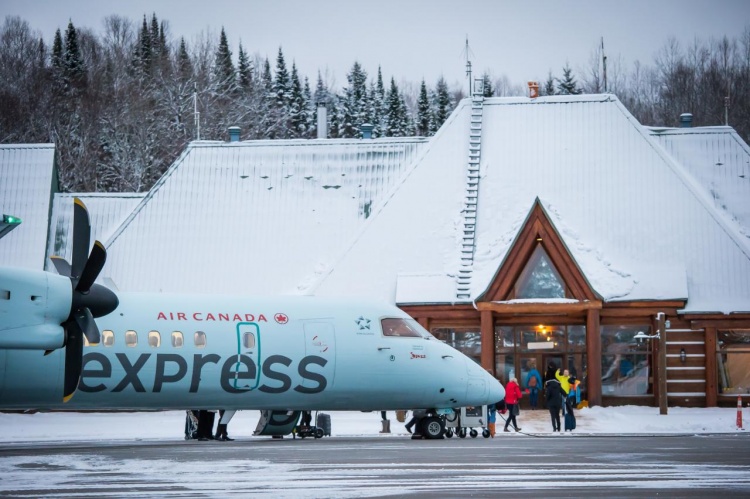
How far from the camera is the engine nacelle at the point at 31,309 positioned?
18.1 m

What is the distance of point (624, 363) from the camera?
135ft

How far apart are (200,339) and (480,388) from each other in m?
6.64

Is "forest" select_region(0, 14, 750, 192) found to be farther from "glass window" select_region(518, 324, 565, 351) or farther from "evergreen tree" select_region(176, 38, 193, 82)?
"glass window" select_region(518, 324, 565, 351)

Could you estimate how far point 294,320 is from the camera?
1112 inches

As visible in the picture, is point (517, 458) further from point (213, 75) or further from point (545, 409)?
point (213, 75)

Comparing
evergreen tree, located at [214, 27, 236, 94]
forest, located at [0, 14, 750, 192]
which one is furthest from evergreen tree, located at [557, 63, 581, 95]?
evergreen tree, located at [214, 27, 236, 94]

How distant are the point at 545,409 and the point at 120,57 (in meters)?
66.0

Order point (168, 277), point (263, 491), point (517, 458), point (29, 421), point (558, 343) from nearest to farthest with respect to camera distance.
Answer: point (263, 491)
point (517, 458)
point (29, 421)
point (558, 343)
point (168, 277)

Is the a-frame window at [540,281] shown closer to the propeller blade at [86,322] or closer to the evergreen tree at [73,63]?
the propeller blade at [86,322]

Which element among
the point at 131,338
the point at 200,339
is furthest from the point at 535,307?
the point at 131,338

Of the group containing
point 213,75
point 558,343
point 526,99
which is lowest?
point 558,343

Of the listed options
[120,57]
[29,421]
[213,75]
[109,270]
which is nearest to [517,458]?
[29,421]

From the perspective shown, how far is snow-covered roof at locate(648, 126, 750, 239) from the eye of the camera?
145 ft

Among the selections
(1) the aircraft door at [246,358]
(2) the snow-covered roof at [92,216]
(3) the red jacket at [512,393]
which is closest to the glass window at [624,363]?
(3) the red jacket at [512,393]
